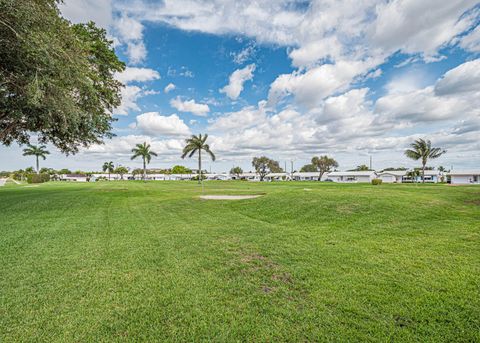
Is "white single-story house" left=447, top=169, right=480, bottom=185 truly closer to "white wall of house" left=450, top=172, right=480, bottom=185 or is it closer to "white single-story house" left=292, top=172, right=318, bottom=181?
"white wall of house" left=450, top=172, right=480, bottom=185

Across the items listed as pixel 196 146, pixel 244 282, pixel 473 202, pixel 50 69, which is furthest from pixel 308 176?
pixel 244 282

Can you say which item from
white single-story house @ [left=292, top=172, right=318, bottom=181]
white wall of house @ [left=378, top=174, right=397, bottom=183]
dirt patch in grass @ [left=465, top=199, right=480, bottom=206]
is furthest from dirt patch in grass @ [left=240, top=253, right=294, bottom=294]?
white single-story house @ [left=292, top=172, right=318, bottom=181]

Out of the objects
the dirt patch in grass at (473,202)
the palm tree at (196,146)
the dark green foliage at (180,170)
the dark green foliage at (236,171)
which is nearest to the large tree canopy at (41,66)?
the dirt patch in grass at (473,202)

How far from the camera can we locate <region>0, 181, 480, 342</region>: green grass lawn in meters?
3.33

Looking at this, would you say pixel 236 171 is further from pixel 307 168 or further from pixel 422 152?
pixel 422 152

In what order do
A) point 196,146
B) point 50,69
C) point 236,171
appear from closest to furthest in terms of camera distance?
point 50,69
point 196,146
point 236,171

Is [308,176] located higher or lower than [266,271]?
higher

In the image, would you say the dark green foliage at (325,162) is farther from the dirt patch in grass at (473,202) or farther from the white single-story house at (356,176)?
the dirt patch in grass at (473,202)

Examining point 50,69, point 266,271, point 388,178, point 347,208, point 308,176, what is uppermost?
point 50,69

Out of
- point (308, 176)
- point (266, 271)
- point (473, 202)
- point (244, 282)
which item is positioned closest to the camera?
point (244, 282)

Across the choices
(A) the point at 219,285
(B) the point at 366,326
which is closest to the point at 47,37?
(A) the point at 219,285

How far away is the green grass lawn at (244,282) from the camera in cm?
333

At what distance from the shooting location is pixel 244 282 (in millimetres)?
4773

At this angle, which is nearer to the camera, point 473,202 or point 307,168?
point 473,202
